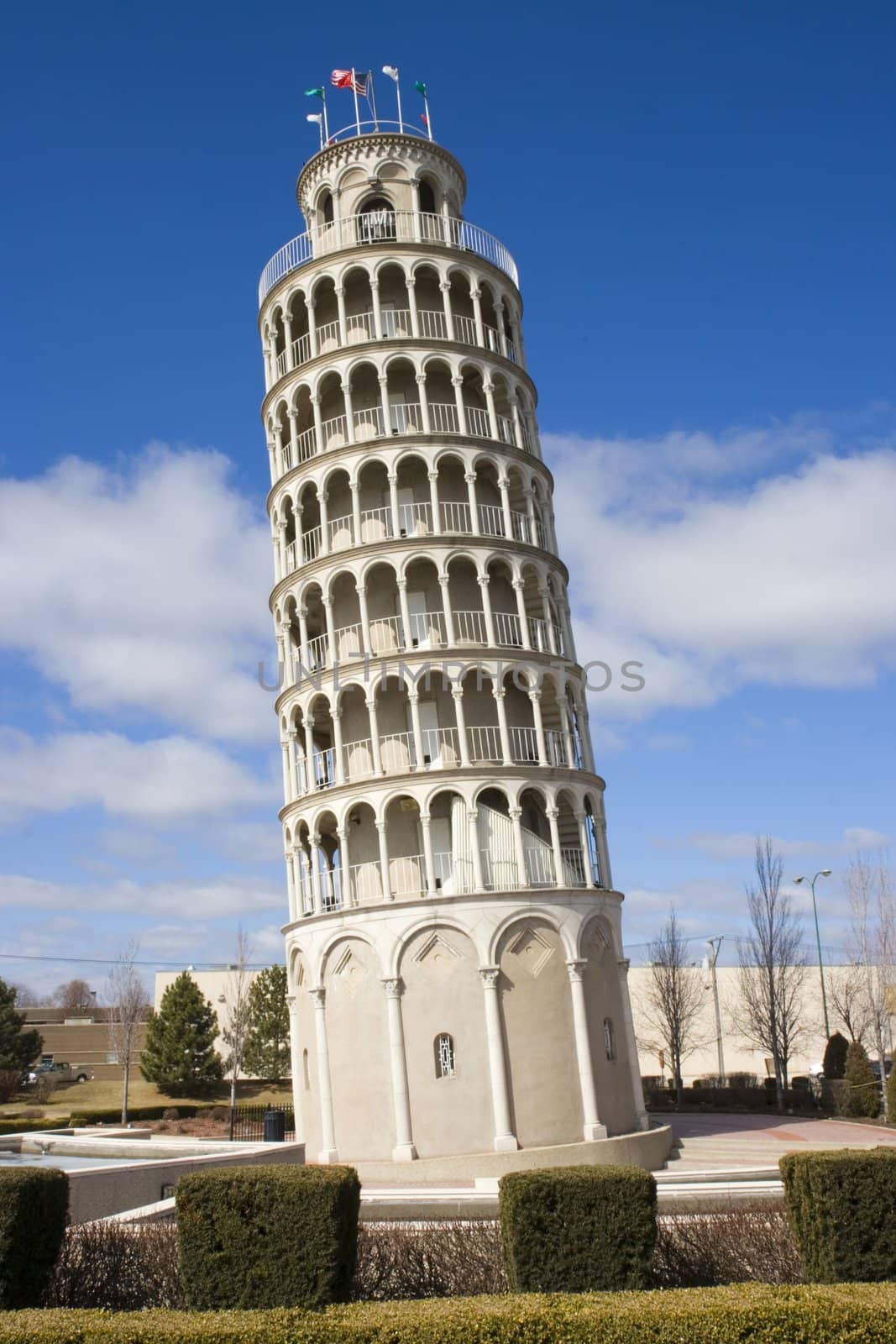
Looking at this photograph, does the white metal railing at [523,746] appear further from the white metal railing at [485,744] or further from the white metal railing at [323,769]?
the white metal railing at [323,769]

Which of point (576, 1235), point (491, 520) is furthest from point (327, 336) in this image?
point (576, 1235)

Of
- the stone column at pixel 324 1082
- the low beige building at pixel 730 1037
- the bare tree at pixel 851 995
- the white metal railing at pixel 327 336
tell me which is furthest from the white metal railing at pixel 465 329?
the low beige building at pixel 730 1037

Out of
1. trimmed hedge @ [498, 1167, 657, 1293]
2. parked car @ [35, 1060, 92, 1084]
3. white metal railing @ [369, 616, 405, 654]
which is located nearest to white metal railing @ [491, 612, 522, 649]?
white metal railing @ [369, 616, 405, 654]

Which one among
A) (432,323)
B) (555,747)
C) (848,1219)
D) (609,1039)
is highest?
(432,323)

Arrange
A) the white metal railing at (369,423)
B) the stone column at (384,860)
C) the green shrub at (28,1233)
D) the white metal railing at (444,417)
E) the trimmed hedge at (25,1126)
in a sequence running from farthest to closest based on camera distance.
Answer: the trimmed hedge at (25,1126) → the white metal railing at (369,423) → the white metal railing at (444,417) → the stone column at (384,860) → the green shrub at (28,1233)

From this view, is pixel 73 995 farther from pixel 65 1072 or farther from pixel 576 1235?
pixel 576 1235

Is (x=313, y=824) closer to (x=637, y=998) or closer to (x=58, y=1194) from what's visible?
(x=58, y=1194)

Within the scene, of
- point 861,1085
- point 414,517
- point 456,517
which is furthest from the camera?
point 861,1085

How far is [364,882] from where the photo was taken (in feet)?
120

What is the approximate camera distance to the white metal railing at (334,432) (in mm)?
41312

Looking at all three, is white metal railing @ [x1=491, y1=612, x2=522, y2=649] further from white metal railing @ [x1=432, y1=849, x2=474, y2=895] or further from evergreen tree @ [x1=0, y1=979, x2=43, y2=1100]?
evergreen tree @ [x1=0, y1=979, x2=43, y2=1100]

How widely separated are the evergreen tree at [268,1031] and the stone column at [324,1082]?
3848 centimetres

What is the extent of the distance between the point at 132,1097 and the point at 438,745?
45.5 m

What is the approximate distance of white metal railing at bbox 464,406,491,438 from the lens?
41031mm
